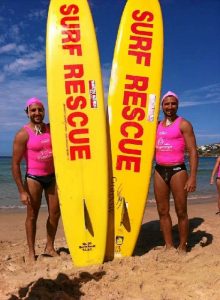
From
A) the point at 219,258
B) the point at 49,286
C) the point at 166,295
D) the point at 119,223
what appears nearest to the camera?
the point at 166,295

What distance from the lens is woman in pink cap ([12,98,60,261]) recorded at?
377cm

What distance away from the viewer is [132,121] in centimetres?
411

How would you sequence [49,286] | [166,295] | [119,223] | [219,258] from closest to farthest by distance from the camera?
1. [166,295]
2. [49,286]
3. [219,258]
4. [119,223]

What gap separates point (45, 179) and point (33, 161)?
0.72 feet

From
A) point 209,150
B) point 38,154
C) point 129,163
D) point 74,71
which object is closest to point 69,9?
point 74,71

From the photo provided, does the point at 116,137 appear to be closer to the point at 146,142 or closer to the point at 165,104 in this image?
the point at 146,142

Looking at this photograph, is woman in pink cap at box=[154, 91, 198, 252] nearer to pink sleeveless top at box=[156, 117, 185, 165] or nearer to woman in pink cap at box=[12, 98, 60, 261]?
pink sleeveless top at box=[156, 117, 185, 165]

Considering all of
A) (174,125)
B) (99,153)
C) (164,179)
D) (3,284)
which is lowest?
(3,284)

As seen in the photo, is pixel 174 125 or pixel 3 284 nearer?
pixel 3 284

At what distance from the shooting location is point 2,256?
428cm

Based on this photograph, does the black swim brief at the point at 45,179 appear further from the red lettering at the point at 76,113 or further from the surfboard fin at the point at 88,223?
the surfboard fin at the point at 88,223

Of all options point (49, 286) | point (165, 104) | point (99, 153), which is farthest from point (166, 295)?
point (165, 104)

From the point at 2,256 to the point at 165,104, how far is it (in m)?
2.37

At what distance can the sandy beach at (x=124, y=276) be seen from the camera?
9.90 ft
